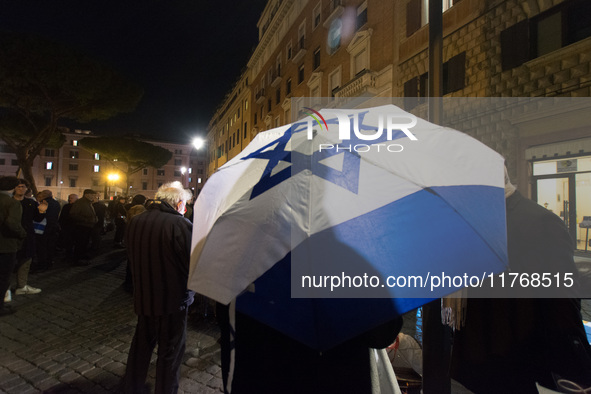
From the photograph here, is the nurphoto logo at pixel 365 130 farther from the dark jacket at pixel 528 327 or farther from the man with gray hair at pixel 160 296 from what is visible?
the man with gray hair at pixel 160 296

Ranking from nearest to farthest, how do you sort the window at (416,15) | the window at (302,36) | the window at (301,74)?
the window at (416,15)
the window at (302,36)
the window at (301,74)

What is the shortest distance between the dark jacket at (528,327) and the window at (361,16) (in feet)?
56.6

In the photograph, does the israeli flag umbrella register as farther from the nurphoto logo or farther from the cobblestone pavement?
the cobblestone pavement

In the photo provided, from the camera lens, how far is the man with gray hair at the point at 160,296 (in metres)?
2.57

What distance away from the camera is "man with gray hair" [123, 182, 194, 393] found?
2.57 m

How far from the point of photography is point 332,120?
1.46 meters

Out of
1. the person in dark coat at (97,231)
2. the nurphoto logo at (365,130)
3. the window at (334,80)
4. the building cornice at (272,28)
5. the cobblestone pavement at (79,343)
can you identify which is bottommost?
the cobblestone pavement at (79,343)

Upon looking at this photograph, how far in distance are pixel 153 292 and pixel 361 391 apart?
1.89 meters

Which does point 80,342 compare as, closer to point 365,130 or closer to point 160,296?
point 160,296

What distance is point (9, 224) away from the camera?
4527 mm

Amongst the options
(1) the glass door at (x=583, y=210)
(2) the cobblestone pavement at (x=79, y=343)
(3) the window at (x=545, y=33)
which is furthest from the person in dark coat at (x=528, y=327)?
(1) the glass door at (x=583, y=210)

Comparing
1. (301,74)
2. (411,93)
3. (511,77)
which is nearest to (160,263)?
(511,77)

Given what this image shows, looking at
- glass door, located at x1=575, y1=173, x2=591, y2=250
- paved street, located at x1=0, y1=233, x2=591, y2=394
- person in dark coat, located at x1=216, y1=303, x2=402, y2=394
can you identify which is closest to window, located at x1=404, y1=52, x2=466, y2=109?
glass door, located at x1=575, y1=173, x2=591, y2=250

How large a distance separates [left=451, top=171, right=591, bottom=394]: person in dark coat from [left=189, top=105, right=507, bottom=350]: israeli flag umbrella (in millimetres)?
614
